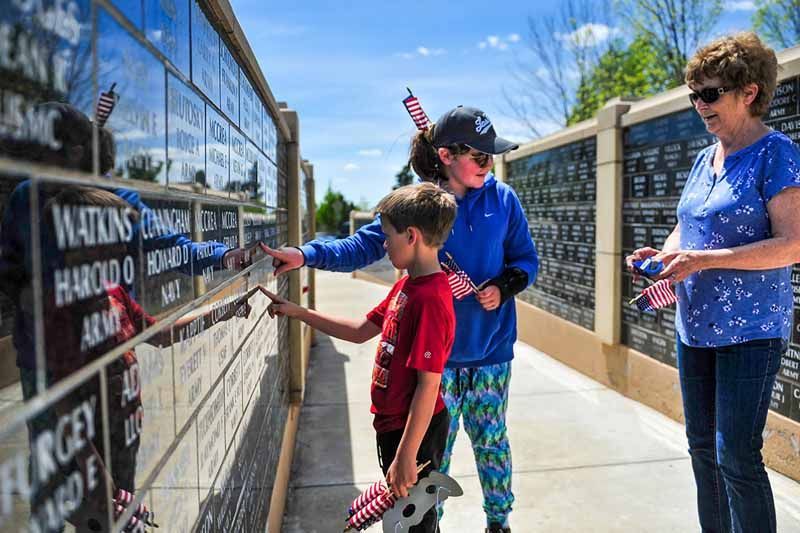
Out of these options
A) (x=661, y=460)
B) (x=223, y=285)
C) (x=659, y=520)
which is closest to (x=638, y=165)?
(x=661, y=460)

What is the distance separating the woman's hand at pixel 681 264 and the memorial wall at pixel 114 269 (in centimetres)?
146

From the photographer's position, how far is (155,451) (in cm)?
105

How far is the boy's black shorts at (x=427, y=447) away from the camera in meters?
2.10

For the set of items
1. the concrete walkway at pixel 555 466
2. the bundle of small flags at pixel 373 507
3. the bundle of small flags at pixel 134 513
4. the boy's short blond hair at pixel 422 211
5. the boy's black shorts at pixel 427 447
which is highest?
the boy's short blond hair at pixel 422 211

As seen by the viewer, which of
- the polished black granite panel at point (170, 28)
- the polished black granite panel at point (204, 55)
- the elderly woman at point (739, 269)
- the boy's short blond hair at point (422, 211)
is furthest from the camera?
the elderly woman at point (739, 269)

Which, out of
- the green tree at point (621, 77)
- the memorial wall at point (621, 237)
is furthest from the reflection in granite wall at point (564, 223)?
the green tree at point (621, 77)

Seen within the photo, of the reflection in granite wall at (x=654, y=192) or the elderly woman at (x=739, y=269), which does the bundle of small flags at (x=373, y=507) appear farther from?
the reflection in granite wall at (x=654, y=192)

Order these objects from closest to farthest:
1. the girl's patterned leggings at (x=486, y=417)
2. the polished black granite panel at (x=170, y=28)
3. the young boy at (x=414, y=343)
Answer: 1. the polished black granite panel at (x=170, y=28)
2. the young boy at (x=414, y=343)
3. the girl's patterned leggings at (x=486, y=417)

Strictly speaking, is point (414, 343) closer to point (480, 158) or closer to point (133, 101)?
point (480, 158)

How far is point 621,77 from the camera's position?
63.5 feet

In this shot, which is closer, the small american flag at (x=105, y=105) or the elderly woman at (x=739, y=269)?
the small american flag at (x=105, y=105)

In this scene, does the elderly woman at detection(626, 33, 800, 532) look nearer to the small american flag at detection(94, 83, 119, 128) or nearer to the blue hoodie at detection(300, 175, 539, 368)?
the blue hoodie at detection(300, 175, 539, 368)

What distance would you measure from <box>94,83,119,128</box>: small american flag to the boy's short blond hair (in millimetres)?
1207

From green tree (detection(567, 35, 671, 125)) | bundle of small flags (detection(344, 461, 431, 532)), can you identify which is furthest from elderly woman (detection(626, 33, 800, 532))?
green tree (detection(567, 35, 671, 125))
